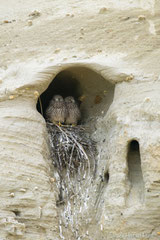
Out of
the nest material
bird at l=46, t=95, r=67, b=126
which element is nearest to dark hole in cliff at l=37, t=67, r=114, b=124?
bird at l=46, t=95, r=67, b=126

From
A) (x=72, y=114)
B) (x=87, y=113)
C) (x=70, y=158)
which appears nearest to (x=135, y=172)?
(x=70, y=158)

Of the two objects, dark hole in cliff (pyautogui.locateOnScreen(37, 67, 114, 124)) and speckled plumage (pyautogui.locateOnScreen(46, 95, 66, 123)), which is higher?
dark hole in cliff (pyautogui.locateOnScreen(37, 67, 114, 124))

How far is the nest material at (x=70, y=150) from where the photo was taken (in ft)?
13.8

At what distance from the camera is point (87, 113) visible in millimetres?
5074

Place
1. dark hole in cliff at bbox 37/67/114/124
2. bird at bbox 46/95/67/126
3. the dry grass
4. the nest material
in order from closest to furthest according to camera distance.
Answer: the dry grass, the nest material, dark hole in cliff at bbox 37/67/114/124, bird at bbox 46/95/67/126

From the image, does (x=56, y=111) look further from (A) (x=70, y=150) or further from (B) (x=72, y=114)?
(A) (x=70, y=150)

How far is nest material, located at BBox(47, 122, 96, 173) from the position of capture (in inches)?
Result: 165

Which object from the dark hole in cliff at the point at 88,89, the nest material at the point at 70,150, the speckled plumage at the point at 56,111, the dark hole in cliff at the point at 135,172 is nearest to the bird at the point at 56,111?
the speckled plumage at the point at 56,111

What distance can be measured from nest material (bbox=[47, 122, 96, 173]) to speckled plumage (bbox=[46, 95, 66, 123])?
50 centimetres

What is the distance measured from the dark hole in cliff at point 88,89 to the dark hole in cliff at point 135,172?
798 mm

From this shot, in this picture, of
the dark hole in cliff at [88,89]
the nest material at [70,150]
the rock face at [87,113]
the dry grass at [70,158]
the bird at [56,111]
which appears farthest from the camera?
the bird at [56,111]

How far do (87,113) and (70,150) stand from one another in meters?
0.86

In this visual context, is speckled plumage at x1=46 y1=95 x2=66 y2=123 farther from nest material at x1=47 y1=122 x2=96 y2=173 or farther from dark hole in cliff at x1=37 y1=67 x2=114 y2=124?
nest material at x1=47 y1=122 x2=96 y2=173

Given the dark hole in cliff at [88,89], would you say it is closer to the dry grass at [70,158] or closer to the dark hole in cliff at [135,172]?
the dry grass at [70,158]
